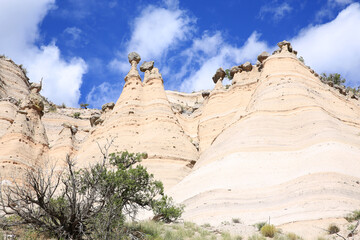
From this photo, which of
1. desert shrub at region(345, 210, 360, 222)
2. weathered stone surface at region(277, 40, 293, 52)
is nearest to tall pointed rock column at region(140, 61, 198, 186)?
weathered stone surface at region(277, 40, 293, 52)

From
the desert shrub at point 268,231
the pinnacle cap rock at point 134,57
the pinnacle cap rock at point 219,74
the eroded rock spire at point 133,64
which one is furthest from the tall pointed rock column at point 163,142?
the desert shrub at point 268,231

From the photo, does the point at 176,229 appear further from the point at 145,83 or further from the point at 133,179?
the point at 145,83

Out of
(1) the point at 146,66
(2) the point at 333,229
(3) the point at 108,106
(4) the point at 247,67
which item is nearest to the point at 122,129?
(3) the point at 108,106

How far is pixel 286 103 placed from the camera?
26828 millimetres

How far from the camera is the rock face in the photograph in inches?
703

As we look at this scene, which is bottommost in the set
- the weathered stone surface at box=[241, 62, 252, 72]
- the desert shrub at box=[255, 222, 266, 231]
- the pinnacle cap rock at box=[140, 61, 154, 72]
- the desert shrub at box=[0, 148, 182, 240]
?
the desert shrub at box=[255, 222, 266, 231]

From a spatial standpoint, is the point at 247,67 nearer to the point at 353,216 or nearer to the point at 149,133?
the point at 149,133

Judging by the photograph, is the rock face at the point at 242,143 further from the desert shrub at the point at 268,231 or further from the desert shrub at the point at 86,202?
the desert shrub at the point at 86,202

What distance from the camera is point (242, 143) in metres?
23.8

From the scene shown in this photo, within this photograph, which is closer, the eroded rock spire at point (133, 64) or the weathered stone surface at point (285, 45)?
the weathered stone surface at point (285, 45)

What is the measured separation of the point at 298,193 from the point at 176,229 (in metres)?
6.33

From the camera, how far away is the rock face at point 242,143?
17859 millimetres

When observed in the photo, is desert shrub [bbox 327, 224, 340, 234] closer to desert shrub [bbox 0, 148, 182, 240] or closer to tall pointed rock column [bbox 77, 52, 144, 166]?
desert shrub [bbox 0, 148, 182, 240]

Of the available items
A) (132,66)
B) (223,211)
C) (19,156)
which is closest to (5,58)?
(132,66)
